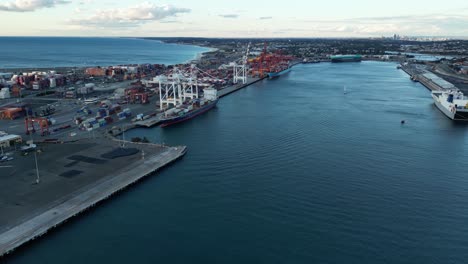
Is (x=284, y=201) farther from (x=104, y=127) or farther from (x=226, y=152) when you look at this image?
(x=104, y=127)

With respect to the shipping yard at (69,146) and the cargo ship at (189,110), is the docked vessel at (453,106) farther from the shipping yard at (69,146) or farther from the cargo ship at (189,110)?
the cargo ship at (189,110)

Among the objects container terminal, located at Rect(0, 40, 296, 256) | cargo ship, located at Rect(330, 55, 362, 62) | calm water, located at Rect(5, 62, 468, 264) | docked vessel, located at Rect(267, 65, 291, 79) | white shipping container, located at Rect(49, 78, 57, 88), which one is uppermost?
cargo ship, located at Rect(330, 55, 362, 62)

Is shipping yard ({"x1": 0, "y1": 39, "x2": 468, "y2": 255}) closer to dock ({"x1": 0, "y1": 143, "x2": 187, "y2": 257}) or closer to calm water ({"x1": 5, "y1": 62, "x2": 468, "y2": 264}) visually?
dock ({"x1": 0, "y1": 143, "x2": 187, "y2": 257})

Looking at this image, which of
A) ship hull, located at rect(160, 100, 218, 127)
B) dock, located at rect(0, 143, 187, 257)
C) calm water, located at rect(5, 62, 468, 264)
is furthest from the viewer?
ship hull, located at rect(160, 100, 218, 127)

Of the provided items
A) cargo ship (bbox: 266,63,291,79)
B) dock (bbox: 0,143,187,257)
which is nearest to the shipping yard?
dock (bbox: 0,143,187,257)

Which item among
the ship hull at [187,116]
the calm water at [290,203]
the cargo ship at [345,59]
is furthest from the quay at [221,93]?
the cargo ship at [345,59]

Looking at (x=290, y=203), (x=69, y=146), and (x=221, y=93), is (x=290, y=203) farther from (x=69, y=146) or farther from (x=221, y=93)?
(x=221, y=93)

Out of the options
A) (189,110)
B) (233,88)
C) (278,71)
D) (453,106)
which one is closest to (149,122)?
(189,110)
